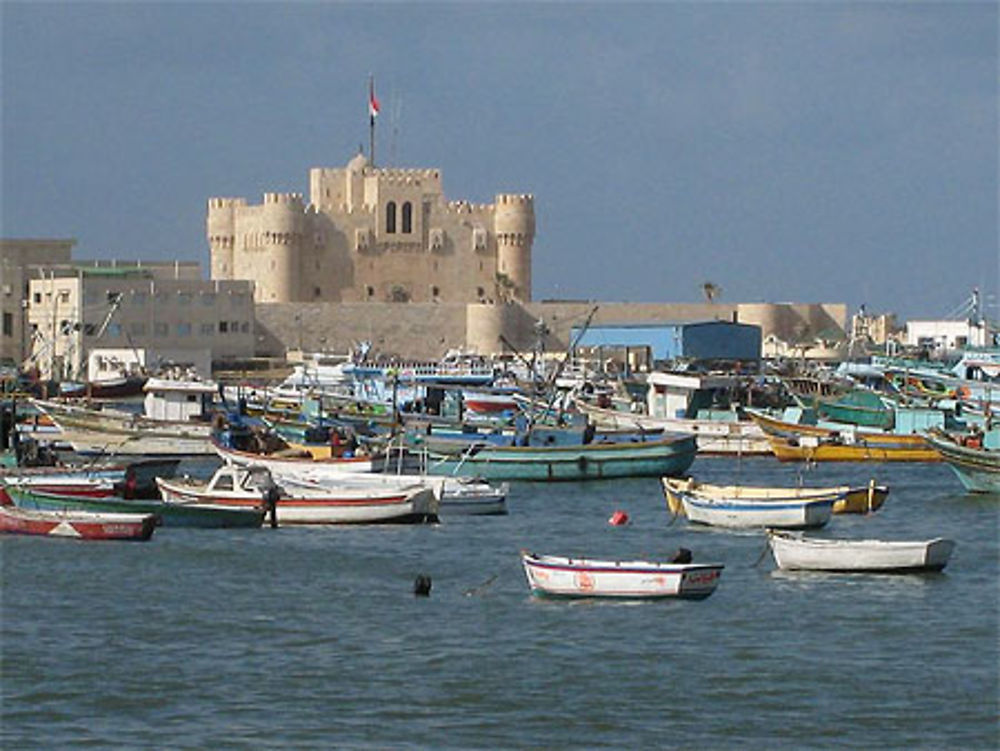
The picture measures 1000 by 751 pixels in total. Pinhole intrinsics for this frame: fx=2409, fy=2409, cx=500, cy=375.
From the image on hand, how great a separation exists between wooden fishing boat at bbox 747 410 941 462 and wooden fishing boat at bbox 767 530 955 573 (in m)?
17.4

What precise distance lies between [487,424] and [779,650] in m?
23.2

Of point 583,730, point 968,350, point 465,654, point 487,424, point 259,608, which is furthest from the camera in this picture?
point 968,350

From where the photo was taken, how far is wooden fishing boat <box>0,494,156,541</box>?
29.5m

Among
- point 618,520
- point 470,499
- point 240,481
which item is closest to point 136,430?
point 470,499

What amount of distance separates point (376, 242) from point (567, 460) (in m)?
52.9

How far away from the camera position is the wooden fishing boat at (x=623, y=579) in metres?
24.4

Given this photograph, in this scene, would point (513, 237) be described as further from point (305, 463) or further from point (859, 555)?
point (859, 555)

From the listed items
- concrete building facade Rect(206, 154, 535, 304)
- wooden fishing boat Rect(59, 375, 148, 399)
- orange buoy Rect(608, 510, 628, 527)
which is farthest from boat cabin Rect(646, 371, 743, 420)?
concrete building facade Rect(206, 154, 535, 304)

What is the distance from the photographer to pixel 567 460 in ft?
131

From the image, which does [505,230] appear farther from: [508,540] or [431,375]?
[508,540]

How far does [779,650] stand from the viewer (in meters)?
22.3

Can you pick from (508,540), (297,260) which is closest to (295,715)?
(508,540)

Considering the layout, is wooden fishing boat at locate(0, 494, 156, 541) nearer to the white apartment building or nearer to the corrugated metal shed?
the corrugated metal shed

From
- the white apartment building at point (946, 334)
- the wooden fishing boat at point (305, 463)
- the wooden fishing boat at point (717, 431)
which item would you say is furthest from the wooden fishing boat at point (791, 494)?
the white apartment building at point (946, 334)
